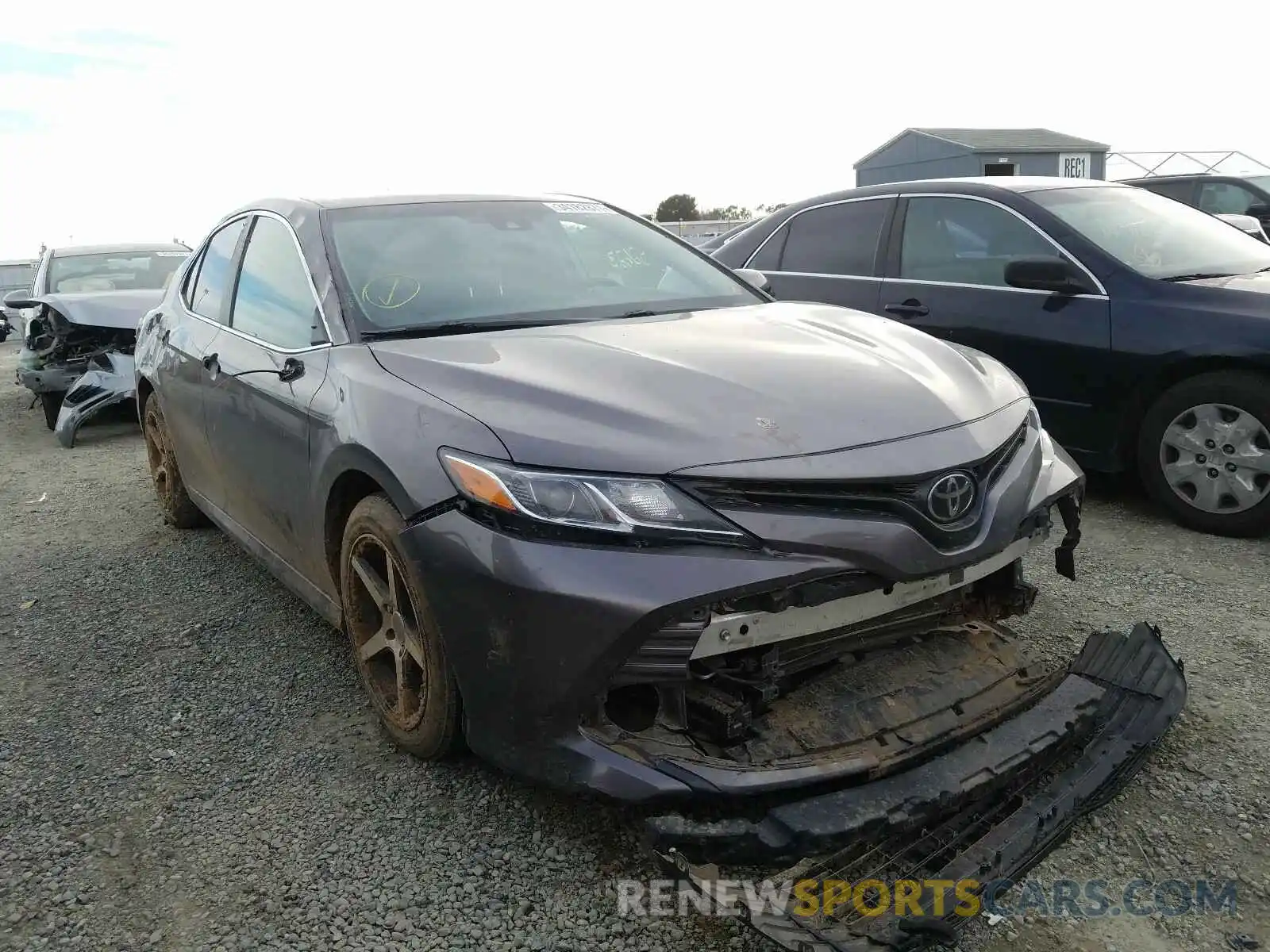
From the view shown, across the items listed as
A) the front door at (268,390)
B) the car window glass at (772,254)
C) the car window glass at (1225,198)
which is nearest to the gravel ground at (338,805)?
the front door at (268,390)

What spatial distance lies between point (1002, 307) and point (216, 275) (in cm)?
364

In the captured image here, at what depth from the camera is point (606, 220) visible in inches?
157

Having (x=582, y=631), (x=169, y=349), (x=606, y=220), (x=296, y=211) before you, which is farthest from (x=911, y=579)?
(x=169, y=349)

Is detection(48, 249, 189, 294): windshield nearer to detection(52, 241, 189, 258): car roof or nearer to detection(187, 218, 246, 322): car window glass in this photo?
detection(52, 241, 189, 258): car roof

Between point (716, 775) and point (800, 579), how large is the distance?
43cm

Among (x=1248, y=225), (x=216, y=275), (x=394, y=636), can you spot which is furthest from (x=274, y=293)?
(x=1248, y=225)

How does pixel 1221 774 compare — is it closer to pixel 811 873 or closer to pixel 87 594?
pixel 811 873

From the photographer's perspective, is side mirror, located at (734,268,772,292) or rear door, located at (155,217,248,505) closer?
side mirror, located at (734,268,772,292)

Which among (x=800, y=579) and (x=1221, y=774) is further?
(x=1221, y=774)

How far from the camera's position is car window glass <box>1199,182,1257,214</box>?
41.5ft

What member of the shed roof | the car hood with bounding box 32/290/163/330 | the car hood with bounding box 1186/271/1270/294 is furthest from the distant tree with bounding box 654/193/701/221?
the car hood with bounding box 1186/271/1270/294

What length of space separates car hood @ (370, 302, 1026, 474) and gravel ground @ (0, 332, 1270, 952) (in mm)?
987

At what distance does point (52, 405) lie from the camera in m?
9.00

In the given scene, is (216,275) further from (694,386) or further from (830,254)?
(830,254)
